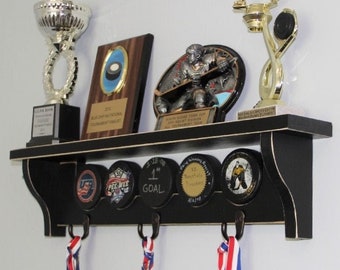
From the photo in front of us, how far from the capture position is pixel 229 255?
1.35m

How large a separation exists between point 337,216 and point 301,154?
0.12m

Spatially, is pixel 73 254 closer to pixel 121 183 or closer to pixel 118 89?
pixel 121 183

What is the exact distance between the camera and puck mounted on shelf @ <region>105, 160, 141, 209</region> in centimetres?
156

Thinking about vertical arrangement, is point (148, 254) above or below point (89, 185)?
below

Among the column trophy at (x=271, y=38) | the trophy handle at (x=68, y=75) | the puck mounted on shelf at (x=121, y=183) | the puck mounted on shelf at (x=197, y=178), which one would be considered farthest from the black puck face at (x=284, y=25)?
the trophy handle at (x=68, y=75)

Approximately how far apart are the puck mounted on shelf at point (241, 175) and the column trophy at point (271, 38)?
0.34 ft

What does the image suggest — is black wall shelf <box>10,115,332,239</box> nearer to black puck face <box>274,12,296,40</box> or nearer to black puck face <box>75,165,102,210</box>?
black puck face <box>75,165,102,210</box>

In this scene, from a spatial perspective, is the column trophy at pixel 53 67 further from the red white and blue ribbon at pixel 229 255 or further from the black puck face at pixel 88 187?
the red white and blue ribbon at pixel 229 255

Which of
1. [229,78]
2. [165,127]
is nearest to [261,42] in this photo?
[229,78]

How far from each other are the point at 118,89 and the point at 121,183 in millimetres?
199

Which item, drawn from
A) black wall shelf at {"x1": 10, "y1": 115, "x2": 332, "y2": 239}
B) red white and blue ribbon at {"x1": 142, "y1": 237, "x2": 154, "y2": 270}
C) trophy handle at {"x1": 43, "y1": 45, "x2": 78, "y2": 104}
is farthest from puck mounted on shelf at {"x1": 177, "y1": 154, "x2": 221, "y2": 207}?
trophy handle at {"x1": 43, "y1": 45, "x2": 78, "y2": 104}

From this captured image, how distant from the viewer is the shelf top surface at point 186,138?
4.00 feet

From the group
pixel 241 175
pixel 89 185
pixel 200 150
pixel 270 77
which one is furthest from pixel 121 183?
pixel 270 77

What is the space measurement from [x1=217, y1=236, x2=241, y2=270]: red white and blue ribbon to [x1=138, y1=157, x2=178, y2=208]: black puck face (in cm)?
18
